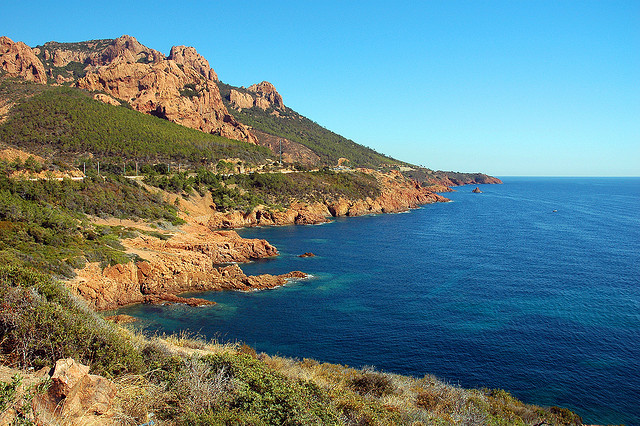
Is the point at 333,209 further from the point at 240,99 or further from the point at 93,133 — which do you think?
the point at 240,99

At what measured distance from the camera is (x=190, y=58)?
16862 centimetres

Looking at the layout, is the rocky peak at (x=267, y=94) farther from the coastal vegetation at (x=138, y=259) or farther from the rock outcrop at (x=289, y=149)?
the coastal vegetation at (x=138, y=259)

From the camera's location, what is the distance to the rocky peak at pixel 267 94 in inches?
7049

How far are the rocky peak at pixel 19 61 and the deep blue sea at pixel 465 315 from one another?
288ft

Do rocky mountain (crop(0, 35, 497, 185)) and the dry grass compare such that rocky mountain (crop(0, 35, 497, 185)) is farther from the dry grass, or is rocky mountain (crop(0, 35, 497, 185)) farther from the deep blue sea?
the dry grass

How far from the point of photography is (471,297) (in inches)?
1428

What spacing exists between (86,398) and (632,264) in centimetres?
5619

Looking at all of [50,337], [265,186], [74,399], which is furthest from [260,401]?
[265,186]

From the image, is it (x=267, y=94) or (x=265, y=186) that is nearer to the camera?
(x=265, y=186)

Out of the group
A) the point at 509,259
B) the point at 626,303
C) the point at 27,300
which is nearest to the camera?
the point at 27,300

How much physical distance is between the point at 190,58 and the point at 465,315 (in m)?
166

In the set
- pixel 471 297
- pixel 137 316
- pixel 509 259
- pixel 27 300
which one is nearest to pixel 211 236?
pixel 137 316

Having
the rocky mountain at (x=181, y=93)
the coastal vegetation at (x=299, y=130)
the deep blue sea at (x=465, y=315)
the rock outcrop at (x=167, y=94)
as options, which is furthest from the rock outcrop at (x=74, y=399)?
the coastal vegetation at (x=299, y=130)

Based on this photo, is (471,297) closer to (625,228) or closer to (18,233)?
(18,233)
